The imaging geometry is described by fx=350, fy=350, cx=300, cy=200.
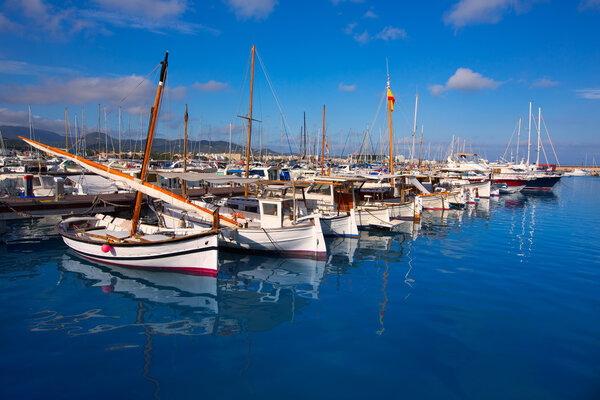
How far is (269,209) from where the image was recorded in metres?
18.2

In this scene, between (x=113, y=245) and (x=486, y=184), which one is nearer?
(x=113, y=245)

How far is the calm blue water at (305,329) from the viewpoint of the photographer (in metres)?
7.50

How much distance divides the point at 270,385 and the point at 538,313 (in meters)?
9.21

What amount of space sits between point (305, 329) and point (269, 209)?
29.5ft

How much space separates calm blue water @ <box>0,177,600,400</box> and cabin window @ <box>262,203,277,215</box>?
252 cm

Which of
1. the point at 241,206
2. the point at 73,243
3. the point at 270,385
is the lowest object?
the point at 270,385

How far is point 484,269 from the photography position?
634 inches

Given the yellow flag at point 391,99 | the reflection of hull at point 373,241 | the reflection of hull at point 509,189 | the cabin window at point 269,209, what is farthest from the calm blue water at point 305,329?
the reflection of hull at point 509,189

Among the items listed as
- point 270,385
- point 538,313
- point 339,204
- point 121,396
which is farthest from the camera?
point 339,204

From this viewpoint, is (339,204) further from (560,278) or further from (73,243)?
(73,243)

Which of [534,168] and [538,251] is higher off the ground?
[534,168]

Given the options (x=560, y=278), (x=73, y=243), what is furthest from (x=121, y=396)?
(x=560, y=278)

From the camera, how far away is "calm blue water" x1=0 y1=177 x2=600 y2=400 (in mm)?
7496

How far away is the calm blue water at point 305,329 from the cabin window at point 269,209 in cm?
252
